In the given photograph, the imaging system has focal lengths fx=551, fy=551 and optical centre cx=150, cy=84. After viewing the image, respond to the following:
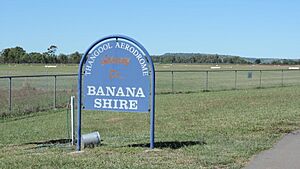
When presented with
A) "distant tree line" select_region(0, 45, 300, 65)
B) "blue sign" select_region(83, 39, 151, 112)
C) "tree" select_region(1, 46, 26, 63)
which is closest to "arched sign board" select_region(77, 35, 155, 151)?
"blue sign" select_region(83, 39, 151, 112)

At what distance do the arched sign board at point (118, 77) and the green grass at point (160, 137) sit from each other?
0.77 m

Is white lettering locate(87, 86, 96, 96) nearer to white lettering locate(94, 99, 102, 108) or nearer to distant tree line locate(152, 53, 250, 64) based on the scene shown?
white lettering locate(94, 99, 102, 108)

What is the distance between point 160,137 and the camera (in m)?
11.6

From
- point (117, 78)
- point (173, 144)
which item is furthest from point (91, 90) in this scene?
point (173, 144)

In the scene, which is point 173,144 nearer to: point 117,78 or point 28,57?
point 117,78

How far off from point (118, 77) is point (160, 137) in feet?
8.64

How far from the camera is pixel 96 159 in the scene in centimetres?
841

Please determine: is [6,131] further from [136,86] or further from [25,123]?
[136,86]

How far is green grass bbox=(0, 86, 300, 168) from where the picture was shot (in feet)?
27.2

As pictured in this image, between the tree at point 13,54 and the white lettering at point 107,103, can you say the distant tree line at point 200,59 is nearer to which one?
the tree at point 13,54

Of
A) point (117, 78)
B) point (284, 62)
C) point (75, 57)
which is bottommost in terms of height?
point (117, 78)

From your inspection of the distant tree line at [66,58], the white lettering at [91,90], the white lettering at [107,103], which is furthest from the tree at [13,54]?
the white lettering at [107,103]

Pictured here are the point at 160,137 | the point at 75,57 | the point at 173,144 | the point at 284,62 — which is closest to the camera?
the point at 173,144

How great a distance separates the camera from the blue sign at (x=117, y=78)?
9.30 m
